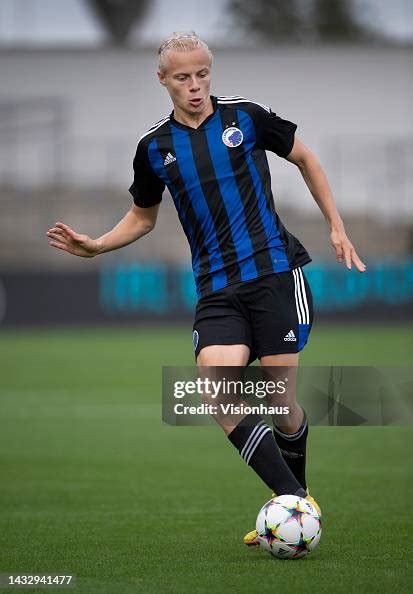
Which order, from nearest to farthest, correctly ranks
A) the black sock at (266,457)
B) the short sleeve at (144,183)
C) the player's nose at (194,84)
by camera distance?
the black sock at (266,457) < the player's nose at (194,84) < the short sleeve at (144,183)

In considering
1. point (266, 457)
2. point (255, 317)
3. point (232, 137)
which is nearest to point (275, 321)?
point (255, 317)

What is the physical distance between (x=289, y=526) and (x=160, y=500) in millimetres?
2123

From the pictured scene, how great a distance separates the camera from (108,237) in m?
5.65

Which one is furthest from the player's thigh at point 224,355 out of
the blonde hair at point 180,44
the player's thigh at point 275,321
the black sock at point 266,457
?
the blonde hair at point 180,44

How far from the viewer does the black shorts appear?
5.16m

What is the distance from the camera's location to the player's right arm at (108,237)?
550 cm

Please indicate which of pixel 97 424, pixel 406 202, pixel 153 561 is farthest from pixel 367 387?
pixel 406 202

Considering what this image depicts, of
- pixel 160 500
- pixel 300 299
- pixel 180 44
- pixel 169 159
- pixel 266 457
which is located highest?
pixel 180 44

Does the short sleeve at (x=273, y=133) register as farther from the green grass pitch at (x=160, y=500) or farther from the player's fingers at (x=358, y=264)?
the green grass pitch at (x=160, y=500)

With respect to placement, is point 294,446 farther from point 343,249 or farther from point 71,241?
point 71,241

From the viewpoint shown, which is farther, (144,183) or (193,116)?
(144,183)

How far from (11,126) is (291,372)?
23.7 m

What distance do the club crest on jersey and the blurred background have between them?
17225mm

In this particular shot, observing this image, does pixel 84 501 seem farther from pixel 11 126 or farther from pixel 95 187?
pixel 11 126
